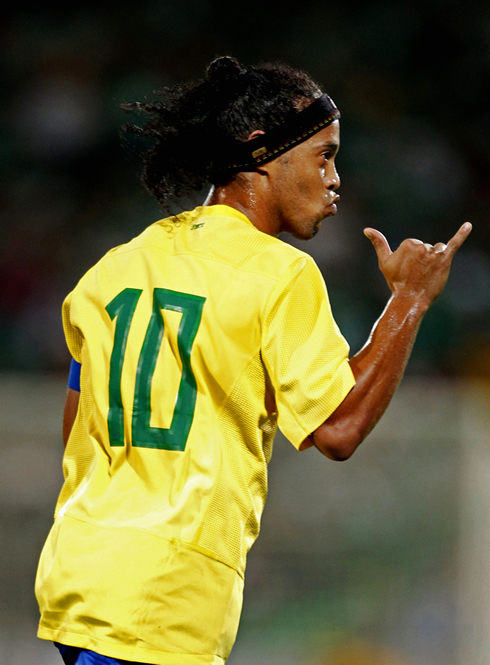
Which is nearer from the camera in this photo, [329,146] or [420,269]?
[420,269]

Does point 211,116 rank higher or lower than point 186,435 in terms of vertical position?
higher

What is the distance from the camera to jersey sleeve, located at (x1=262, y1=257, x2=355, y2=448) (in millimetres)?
1473

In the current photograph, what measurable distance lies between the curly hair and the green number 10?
0.44 metres

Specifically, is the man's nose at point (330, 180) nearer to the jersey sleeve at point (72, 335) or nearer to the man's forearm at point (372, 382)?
the man's forearm at point (372, 382)

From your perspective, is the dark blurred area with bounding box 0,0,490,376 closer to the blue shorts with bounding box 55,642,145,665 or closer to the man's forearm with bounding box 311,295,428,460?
the man's forearm with bounding box 311,295,428,460

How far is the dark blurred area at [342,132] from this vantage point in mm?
5395

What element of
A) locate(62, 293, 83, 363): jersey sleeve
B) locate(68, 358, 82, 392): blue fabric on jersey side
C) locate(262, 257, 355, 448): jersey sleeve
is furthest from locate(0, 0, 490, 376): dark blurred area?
locate(262, 257, 355, 448): jersey sleeve

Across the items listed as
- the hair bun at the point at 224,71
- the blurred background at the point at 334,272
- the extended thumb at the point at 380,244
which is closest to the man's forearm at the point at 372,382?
the extended thumb at the point at 380,244

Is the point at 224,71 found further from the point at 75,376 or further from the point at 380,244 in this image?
the point at 75,376

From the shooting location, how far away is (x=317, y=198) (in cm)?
185

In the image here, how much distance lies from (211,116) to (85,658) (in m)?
1.27

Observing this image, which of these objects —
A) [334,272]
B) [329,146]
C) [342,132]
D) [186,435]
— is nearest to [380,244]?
[329,146]

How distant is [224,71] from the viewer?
1920mm

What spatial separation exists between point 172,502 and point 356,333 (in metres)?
3.98
